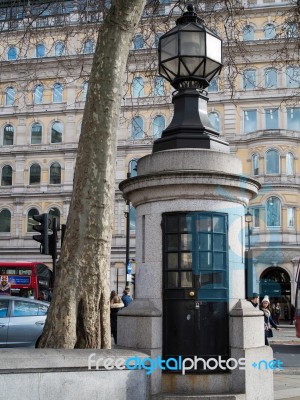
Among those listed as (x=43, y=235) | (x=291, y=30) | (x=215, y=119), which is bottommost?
(x=43, y=235)

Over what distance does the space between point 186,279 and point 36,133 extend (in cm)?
4114

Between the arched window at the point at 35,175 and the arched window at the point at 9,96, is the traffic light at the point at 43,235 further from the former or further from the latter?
the arched window at the point at 9,96

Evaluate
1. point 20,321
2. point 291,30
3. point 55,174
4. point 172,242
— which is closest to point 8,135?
point 55,174

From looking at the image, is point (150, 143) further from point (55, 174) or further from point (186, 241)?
point (186, 241)

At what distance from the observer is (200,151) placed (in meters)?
7.20

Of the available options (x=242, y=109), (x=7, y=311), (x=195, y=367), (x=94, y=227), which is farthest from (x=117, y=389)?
(x=242, y=109)

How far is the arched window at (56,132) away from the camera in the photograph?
46.1 m

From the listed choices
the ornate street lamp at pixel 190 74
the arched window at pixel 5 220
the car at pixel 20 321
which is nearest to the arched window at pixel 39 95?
the arched window at pixel 5 220

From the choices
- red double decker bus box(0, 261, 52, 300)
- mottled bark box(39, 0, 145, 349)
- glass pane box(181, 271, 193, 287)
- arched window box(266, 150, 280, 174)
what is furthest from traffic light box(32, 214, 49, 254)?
arched window box(266, 150, 280, 174)

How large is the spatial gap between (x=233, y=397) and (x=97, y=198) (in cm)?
295

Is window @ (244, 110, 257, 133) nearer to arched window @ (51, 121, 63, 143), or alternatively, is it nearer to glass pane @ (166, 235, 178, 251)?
arched window @ (51, 121, 63, 143)

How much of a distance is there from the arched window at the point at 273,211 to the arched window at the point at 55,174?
52.4ft

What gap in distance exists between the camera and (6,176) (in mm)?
46781

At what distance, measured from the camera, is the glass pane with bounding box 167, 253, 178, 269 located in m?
7.16
